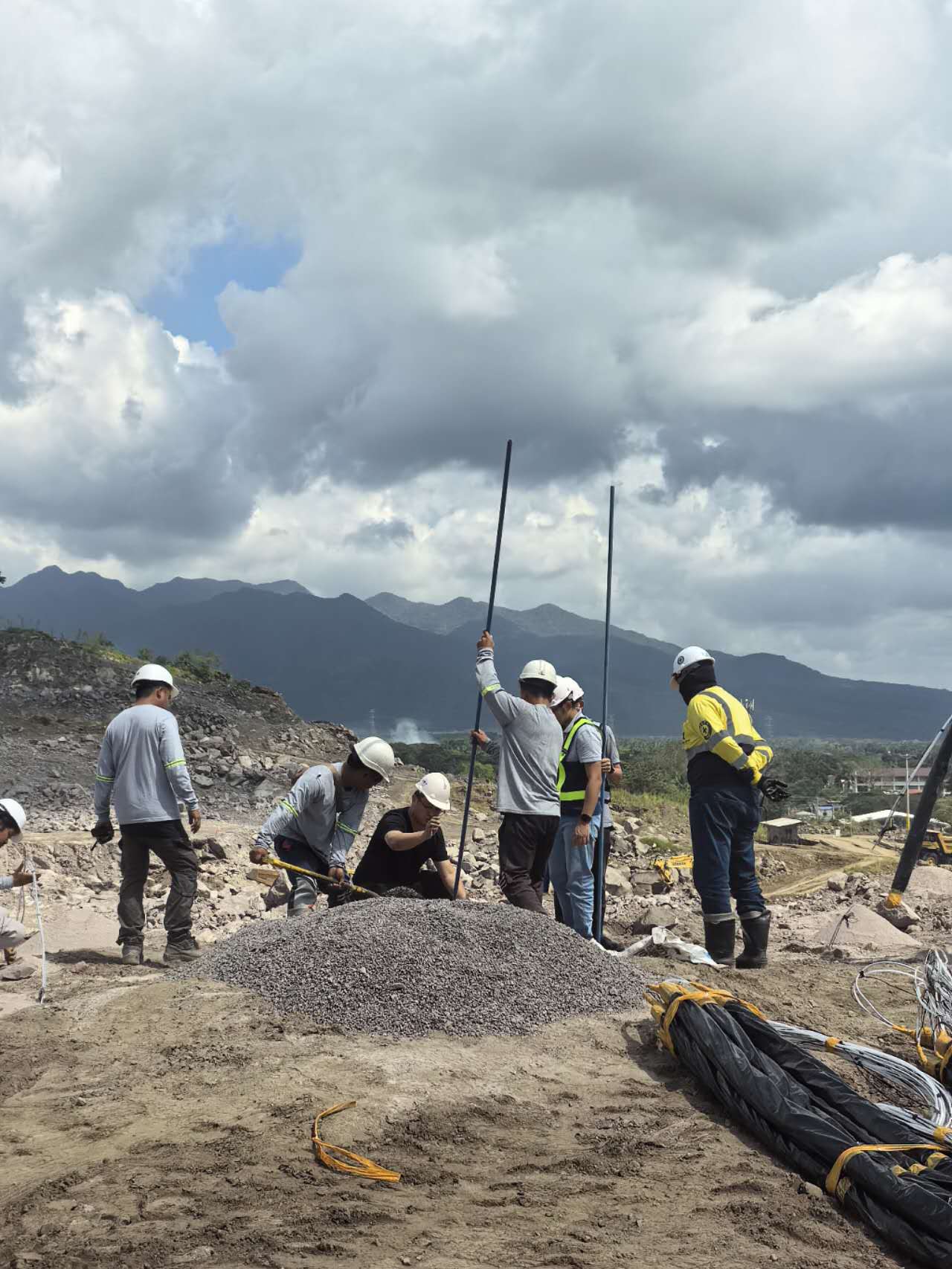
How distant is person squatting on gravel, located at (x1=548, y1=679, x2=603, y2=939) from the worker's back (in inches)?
101

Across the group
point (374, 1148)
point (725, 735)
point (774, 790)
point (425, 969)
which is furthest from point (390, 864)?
point (374, 1148)

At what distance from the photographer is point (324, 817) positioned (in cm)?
692

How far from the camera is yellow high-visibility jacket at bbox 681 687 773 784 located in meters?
6.78

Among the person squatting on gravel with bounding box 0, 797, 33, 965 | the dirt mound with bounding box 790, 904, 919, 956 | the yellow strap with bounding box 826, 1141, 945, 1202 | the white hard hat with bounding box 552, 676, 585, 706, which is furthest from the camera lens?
the dirt mound with bounding box 790, 904, 919, 956

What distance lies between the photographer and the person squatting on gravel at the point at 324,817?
22.4 feet

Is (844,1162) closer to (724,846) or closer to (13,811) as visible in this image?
(724,846)

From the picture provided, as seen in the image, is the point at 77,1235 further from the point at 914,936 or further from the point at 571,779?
the point at 914,936

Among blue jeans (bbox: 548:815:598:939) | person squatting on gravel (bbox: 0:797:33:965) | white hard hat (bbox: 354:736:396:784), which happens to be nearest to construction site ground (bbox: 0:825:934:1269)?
person squatting on gravel (bbox: 0:797:33:965)

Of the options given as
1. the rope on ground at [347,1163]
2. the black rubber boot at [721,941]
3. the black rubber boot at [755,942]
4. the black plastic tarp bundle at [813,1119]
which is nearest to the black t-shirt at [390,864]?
the black rubber boot at [721,941]

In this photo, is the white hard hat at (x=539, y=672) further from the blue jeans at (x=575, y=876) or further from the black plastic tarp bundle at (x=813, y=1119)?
the black plastic tarp bundle at (x=813, y=1119)

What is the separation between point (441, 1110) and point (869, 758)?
Result: 67.1m

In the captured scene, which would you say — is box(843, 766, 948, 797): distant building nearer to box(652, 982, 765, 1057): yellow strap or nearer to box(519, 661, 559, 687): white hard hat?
box(519, 661, 559, 687): white hard hat

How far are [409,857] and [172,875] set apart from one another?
156cm

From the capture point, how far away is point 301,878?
714 centimetres
